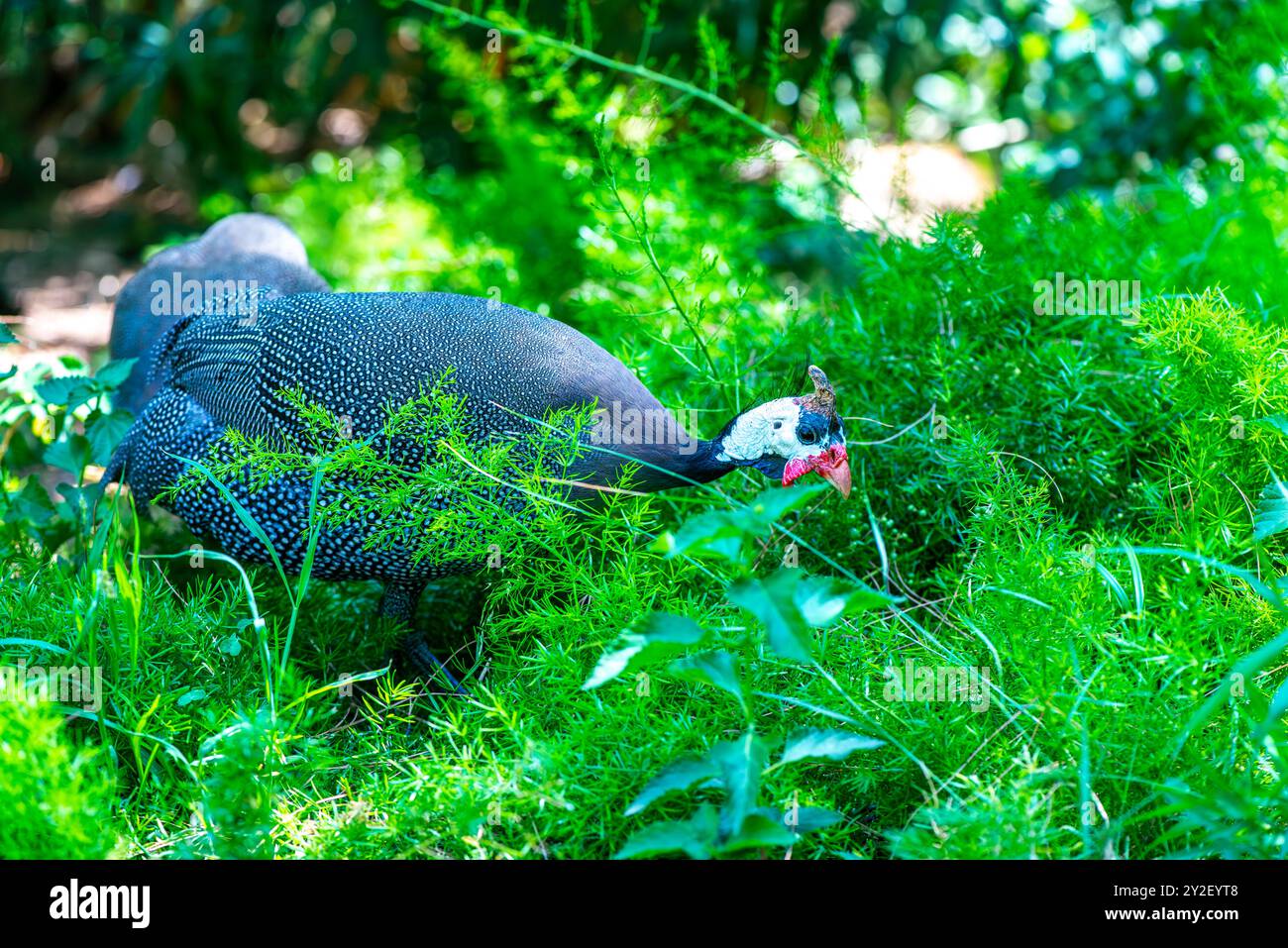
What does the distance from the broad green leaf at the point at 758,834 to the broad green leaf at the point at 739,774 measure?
14mm

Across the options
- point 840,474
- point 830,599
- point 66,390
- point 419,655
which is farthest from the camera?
point 66,390

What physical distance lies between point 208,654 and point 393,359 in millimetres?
697

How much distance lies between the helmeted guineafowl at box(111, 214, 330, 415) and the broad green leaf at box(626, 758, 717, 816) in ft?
6.27

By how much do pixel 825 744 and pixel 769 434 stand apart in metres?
0.81

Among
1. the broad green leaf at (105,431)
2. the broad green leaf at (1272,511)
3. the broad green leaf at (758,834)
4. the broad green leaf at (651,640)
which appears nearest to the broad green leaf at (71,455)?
the broad green leaf at (105,431)

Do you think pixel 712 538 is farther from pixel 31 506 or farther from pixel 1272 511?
pixel 31 506

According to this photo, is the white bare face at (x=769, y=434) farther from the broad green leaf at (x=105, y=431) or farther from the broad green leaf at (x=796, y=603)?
the broad green leaf at (x=105, y=431)

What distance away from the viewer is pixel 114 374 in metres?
2.89

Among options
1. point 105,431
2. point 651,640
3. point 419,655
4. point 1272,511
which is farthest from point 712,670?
point 105,431

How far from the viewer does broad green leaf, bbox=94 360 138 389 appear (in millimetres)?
2875

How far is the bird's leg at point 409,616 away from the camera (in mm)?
2738

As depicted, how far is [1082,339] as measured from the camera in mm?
2988

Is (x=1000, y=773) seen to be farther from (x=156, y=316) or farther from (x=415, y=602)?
(x=156, y=316)
